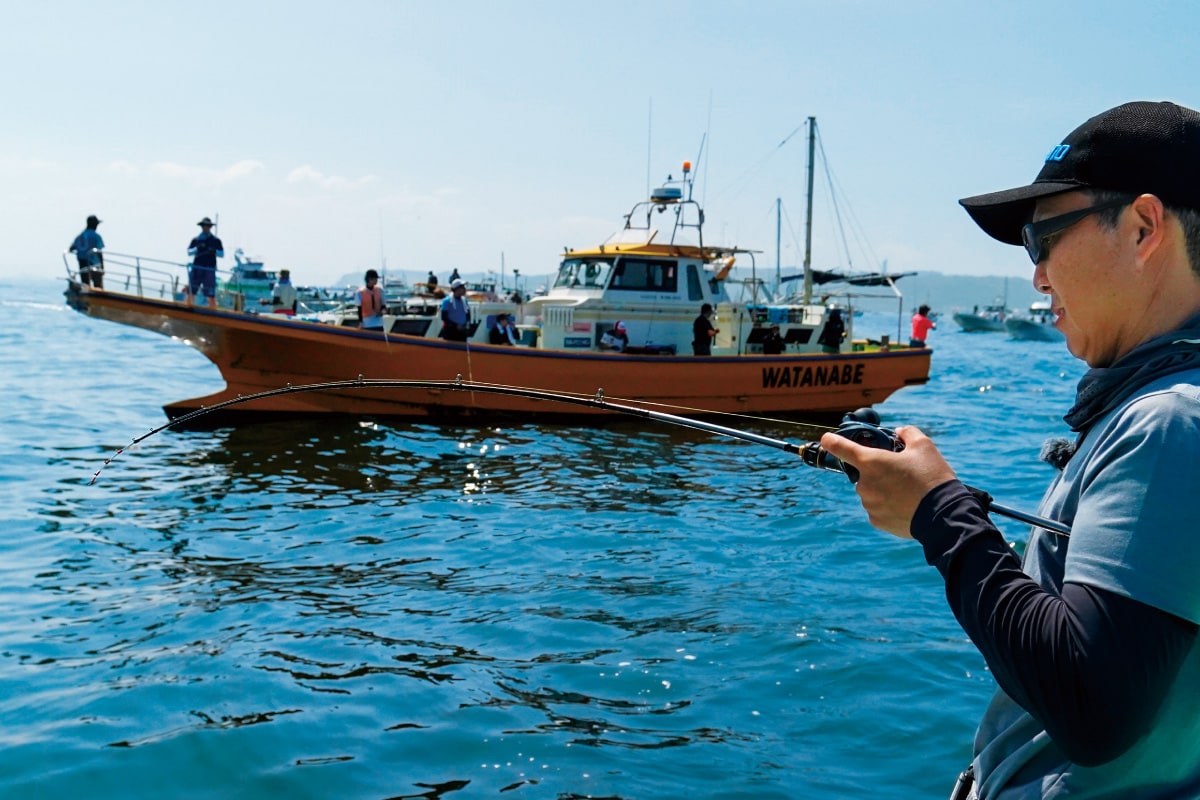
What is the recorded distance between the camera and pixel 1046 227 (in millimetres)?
1418

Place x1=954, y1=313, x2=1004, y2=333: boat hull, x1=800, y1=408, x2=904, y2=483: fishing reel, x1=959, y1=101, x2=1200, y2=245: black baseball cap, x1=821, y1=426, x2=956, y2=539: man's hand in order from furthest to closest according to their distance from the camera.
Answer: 1. x1=954, y1=313, x2=1004, y2=333: boat hull
2. x1=800, y1=408, x2=904, y2=483: fishing reel
3. x1=821, y1=426, x2=956, y2=539: man's hand
4. x1=959, y1=101, x2=1200, y2=245: black baseball cap

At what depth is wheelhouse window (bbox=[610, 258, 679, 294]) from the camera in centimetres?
1752

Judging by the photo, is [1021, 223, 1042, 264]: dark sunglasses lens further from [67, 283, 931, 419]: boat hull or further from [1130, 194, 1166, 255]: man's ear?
[67, 283, 931, 419]: boat hull

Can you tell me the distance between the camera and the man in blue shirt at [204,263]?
14875 mm

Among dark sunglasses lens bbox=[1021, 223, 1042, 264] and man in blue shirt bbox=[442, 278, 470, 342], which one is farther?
man in blue shirt bbox=[442, 278, 470, 342]

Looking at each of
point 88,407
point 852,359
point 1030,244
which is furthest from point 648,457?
point 1030,244

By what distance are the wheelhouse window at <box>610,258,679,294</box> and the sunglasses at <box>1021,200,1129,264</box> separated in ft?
52.7

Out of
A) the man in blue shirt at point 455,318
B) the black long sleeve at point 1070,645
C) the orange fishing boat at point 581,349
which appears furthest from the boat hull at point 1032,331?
the black long sleeve at point 1070,645

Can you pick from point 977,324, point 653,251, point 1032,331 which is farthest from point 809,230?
point 977,324

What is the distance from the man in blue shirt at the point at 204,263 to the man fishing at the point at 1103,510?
14762mm

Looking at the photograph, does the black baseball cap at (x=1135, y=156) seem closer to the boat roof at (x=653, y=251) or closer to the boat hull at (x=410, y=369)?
the boat hull at (x=410, y=369)

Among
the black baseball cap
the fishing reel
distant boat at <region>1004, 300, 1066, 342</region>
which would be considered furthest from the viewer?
distant boat at <region>1004, 300, 1066, 342</region>

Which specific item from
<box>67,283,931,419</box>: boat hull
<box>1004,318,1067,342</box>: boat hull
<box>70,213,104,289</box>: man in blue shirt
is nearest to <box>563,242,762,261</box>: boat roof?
<box>67,283,931,419</box>: boat hull

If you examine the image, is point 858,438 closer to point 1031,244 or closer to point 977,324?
point 1031,244
